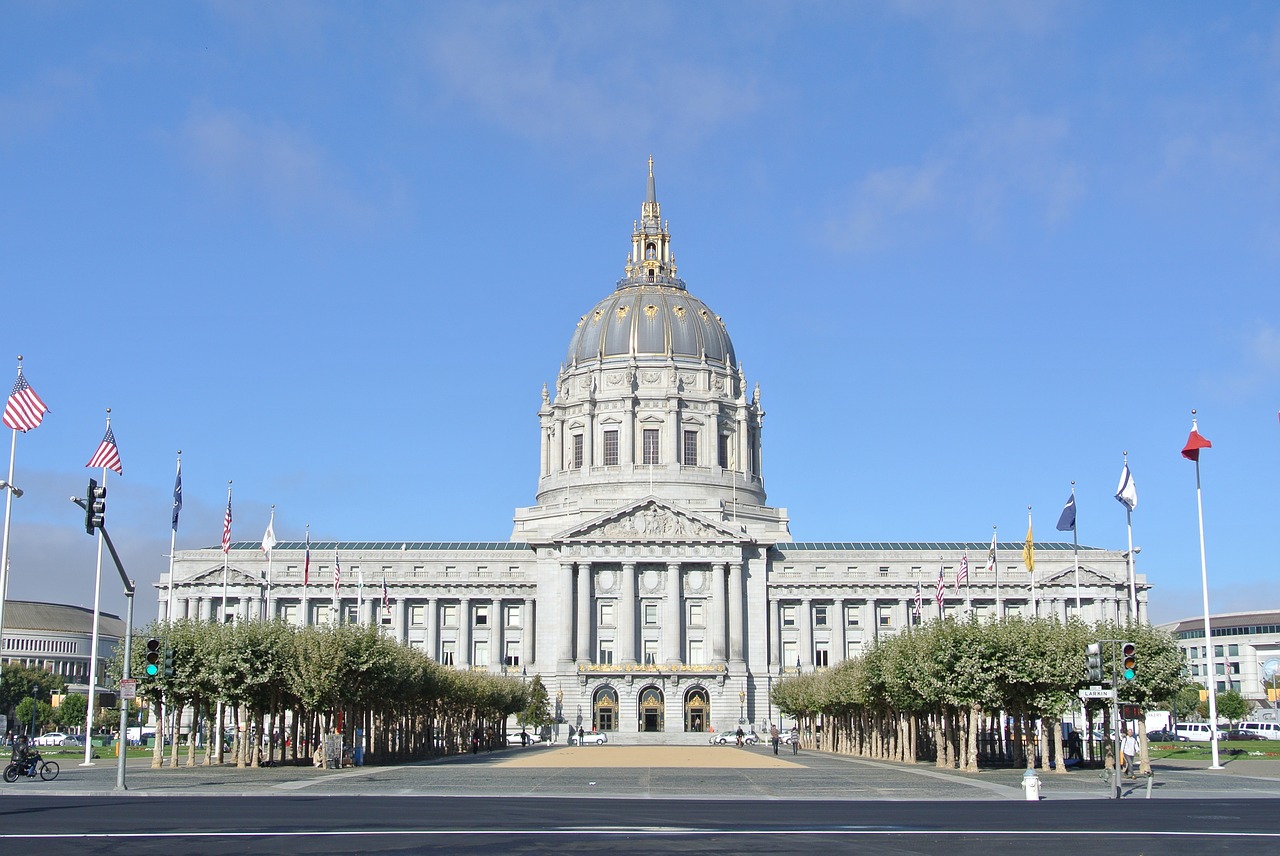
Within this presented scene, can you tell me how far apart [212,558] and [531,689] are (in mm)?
44652

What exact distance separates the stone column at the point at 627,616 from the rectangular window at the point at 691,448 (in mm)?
24400

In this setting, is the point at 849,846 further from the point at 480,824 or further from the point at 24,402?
the point at 24,402

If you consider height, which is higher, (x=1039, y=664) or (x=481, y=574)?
(x=481, y=574)

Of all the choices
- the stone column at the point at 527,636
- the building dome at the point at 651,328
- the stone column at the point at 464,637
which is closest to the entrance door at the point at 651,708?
the stone column at the point at 527,636

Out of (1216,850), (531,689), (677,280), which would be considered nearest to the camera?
(1216,850)

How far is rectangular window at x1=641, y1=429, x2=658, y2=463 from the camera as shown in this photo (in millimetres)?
174750

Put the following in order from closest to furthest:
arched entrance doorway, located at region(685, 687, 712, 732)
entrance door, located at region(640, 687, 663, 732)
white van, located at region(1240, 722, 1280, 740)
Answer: entrance door, located at region(640, 687, 663, 732) → arched entrance doorway, located at region(685, 687, 712, 732) → white van, located at region(1240, 722, 1280, 740)

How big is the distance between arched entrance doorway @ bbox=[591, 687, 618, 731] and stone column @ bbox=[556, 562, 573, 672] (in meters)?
4.64

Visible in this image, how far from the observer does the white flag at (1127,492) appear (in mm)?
74000

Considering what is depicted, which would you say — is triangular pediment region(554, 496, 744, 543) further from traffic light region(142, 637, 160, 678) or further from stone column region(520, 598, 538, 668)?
traffic light region(142, 637, 160, 678)

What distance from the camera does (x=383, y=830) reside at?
3547cm

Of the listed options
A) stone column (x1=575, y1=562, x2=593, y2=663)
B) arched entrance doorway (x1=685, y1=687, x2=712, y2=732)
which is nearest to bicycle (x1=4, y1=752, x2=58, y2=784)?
stone column (x1=575, y1=562, x2=593, y2=663)

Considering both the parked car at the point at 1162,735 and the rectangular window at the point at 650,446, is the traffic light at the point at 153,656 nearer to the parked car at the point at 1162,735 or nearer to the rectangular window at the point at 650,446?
the parked car at the point at 1162,735

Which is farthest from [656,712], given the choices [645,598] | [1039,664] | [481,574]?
[1039,664]
